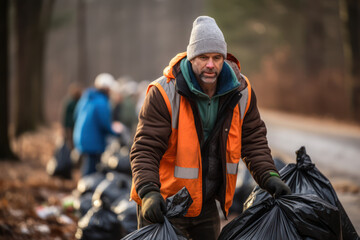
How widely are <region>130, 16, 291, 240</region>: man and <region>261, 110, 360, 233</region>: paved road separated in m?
2.77

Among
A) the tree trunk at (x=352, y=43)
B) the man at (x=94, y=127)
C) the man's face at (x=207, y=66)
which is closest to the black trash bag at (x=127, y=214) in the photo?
the man's face at (x=207, y=66)

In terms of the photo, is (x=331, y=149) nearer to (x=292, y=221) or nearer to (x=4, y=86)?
(x=4, y=86)

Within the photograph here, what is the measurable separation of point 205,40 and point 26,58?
14035 millimetres

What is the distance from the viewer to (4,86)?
11125 millimetres

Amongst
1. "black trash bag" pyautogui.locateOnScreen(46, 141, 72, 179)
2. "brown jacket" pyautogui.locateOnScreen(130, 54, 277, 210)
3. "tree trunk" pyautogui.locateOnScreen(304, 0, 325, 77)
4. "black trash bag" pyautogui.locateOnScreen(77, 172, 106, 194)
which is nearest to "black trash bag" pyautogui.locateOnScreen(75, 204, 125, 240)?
"black trash bag" pyautogui.locateOnScreen(77, 172, 106, 194)

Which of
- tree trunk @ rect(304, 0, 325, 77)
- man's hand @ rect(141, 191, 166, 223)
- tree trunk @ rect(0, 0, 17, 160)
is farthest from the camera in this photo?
tree trunk @ rect(304, 0, 325, 77)

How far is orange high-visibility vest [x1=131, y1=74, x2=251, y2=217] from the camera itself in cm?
298

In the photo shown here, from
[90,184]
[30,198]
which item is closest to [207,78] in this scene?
[90,184]

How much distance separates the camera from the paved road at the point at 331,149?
7.32 meters

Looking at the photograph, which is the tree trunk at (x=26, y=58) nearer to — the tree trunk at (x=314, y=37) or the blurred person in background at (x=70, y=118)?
the blurred person in background at (x=70, y=118)

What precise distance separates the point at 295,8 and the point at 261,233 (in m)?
28.1

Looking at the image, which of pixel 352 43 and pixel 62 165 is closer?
pixel 62 165

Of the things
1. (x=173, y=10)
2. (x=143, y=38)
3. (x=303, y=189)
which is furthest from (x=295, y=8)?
(x=173, y=10)

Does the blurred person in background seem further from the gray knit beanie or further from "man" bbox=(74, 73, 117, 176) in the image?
the gray knit beanie
